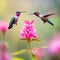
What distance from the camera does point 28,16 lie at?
1.24m

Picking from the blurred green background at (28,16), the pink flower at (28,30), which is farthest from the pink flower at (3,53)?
the blurred green background at (28,16)

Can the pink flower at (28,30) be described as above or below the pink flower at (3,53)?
above

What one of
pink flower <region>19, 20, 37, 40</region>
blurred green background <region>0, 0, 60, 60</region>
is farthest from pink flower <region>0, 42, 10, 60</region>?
blurred green background <region>0, 0, 60, 60</region>

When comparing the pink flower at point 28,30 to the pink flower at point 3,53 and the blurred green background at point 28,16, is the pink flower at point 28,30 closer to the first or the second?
the pink flower at point 3,53

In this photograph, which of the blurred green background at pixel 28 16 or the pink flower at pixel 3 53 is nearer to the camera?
the pink flower at pixel 3 53

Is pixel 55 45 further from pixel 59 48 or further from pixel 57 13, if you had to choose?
pixel 57 13

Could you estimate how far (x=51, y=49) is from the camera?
101cm

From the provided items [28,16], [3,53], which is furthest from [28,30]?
[28,16]

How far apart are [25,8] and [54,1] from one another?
0.72ft

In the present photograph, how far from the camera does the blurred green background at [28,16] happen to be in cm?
130

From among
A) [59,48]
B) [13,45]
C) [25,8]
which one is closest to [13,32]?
[13,45]

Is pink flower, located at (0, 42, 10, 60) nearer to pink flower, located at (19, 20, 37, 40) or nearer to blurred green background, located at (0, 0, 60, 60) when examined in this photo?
pink flower, located at (19, 20, 37, 40)

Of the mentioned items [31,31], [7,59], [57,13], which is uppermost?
[57,13]

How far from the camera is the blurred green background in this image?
1.30 m
